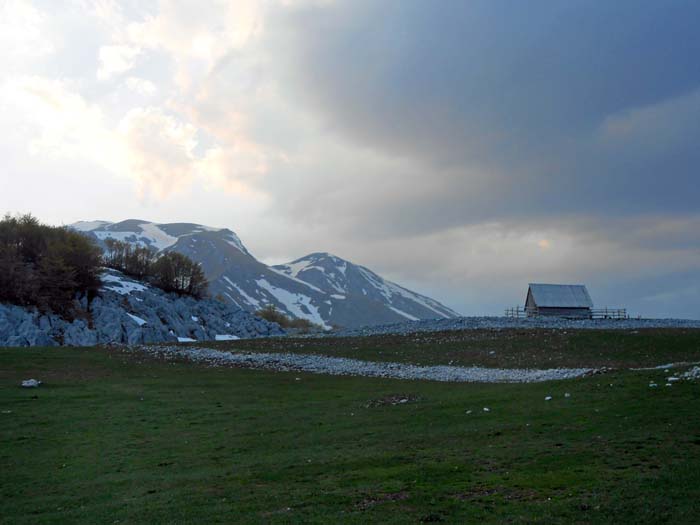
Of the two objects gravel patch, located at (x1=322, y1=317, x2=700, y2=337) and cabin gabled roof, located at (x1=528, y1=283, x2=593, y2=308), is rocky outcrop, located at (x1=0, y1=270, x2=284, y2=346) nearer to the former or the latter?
gravel patch, located at (x1=322, y1=317, x2=700, y2=337)

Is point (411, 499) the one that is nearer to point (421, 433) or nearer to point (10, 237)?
point (421, 433)

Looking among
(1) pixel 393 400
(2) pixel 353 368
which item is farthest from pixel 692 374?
(2) pixel 353 368

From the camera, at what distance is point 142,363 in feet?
157

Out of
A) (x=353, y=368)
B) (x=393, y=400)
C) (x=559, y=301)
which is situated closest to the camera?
(x=393, y=400)

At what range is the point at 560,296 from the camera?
10112 cm

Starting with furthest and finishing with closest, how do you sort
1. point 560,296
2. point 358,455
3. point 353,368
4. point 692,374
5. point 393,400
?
point 560,296, point 353,368, point 393,400, point 692,374, point 358,455

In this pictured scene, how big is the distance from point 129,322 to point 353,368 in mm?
48919

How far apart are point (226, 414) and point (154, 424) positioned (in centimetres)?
361

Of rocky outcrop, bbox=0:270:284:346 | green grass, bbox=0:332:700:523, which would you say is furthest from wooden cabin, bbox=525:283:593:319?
green grass, bbox=0:332:700:523

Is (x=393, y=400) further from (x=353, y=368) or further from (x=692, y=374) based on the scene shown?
(x=353, y=368)

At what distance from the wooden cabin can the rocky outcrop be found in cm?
4992

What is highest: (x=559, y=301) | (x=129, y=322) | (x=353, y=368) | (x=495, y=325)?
(x=559, y=301)

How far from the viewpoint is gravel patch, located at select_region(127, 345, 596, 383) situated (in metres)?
37.5

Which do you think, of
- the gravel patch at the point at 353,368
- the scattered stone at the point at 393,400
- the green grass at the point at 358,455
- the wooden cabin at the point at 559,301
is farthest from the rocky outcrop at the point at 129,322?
the scattered stone at the point at 393,400
